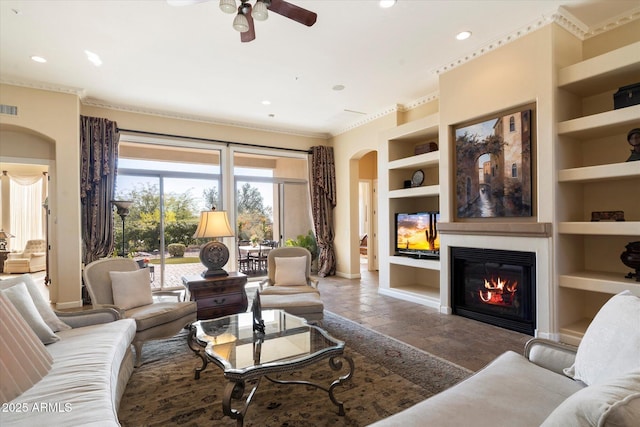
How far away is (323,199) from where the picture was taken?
7.50 m

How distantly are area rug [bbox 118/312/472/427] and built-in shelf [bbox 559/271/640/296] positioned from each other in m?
1.58

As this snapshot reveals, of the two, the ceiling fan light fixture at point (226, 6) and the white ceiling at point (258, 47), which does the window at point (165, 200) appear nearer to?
the white ceiling at point (258, 47)

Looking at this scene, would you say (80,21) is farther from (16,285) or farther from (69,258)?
(69,258)

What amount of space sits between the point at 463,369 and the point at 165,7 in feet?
13.9

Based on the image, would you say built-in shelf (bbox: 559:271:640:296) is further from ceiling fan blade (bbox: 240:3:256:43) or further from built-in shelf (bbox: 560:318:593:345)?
ceiling fan blade (bbox: 240:3:256:43)

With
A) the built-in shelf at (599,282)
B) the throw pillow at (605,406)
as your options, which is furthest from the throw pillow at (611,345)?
the built-in shelf at (599,282)

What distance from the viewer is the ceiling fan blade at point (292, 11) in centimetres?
247

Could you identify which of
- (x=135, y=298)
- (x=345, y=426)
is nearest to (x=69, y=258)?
(x=135, y=298)

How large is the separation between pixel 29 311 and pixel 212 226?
1.95 meters

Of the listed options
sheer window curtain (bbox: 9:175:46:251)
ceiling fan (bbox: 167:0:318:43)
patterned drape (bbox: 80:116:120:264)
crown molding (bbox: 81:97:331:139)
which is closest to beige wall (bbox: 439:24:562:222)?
ceiling fan (bbox: 167:0:318:43)

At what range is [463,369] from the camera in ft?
8.97

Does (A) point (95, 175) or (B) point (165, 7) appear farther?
(A) point (95, 175)

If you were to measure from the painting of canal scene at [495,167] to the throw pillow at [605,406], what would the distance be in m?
3.06

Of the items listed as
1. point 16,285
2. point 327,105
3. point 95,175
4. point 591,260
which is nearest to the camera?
point 16,285
